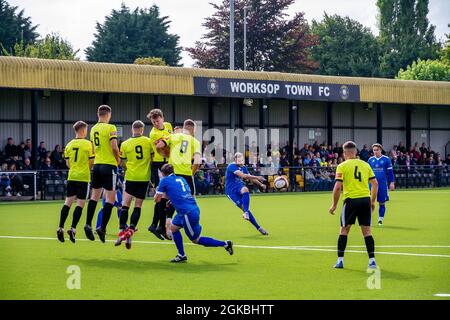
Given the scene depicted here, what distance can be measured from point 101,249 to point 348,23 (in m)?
77.3

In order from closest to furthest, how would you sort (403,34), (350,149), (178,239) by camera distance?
(350,149)
(178,239)
(403,34)

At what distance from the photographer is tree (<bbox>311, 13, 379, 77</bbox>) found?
86.6 m

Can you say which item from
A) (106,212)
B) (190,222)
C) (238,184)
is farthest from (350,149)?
(238,184)

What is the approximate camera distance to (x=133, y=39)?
8088cm

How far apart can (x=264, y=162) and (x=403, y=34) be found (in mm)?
55808

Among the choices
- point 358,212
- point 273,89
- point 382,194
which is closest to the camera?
point 358,212

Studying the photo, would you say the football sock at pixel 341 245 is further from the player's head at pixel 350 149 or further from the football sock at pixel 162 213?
the football sock at pixel 162 213

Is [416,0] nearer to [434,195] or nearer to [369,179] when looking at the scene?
[434,195]

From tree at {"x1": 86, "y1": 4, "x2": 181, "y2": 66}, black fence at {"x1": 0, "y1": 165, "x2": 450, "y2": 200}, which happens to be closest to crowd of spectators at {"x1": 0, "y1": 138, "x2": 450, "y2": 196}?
black fence at {"x1": 0, "y1": 165, "x2": 450, "y2": 200}

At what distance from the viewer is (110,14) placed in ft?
269

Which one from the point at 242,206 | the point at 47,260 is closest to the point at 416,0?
the point at 242,206

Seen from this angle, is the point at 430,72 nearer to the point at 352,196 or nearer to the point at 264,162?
the point at 264,162

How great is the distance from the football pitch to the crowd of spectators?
1146 centimetres
